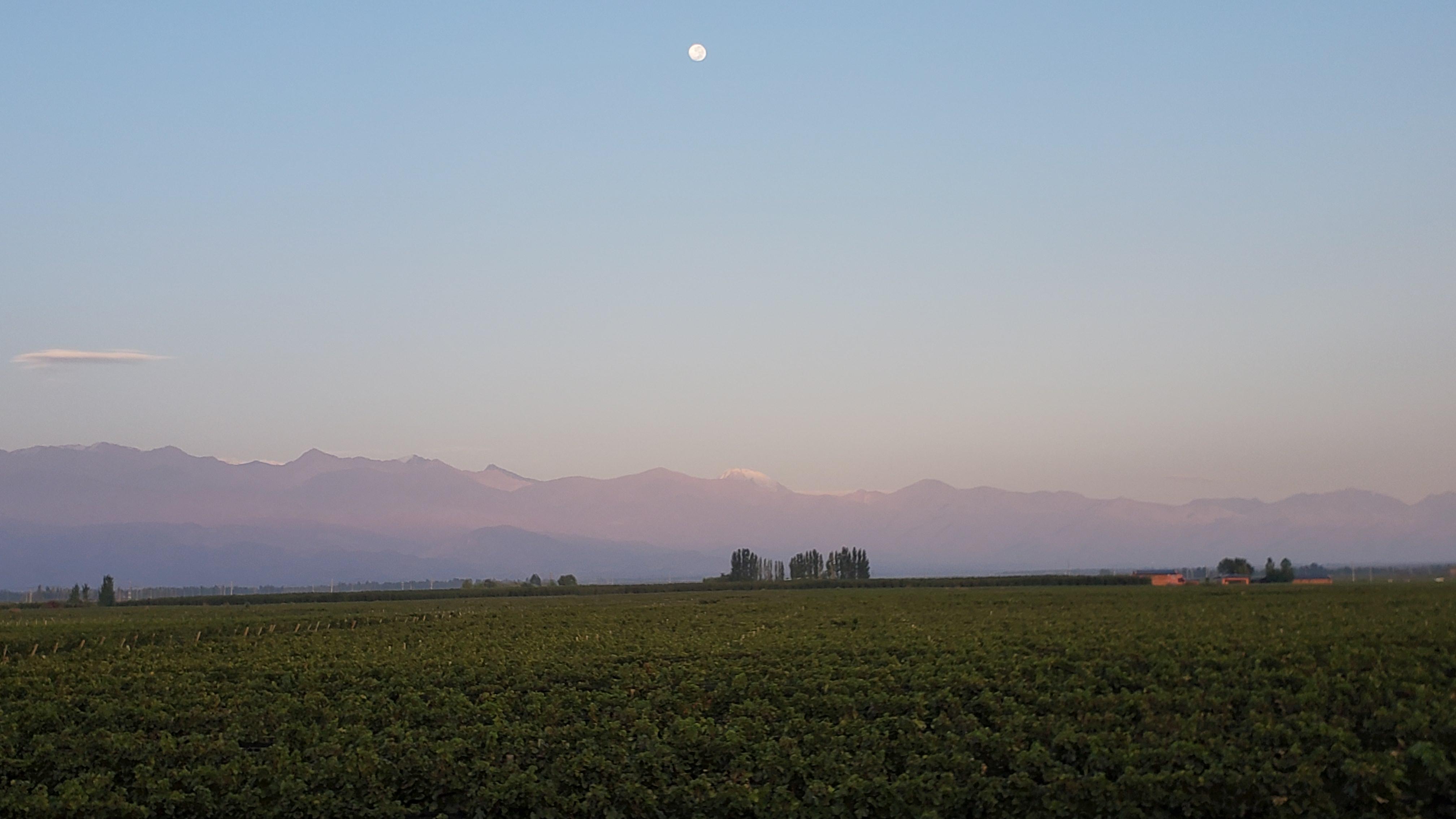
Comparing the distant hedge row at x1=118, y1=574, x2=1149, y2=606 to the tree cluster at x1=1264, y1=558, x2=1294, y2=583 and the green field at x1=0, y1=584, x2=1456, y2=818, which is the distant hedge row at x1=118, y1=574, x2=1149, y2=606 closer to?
the tree cluster at x1=1264, y1=558, x2=1294, y2=583

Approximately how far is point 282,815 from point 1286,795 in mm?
18570

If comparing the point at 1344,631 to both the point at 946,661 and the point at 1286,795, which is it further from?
the point at 1286,795

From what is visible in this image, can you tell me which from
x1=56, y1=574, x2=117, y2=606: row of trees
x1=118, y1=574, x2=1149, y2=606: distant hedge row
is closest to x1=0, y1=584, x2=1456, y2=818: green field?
x1=118, y1=574, x2=1149, y2=606: distant hedge row

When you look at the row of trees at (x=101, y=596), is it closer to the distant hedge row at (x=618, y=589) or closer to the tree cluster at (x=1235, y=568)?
the distant hedge row at (x=618, y=589)

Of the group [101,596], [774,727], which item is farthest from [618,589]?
[774,727]

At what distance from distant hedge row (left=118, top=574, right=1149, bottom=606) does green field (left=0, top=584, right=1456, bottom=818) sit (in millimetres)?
74458

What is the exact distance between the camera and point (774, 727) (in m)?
24.1

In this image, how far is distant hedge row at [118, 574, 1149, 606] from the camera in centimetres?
11212

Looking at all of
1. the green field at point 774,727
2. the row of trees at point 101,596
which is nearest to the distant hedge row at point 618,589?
the row of trees at point 101,596

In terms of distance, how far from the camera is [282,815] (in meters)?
21.6

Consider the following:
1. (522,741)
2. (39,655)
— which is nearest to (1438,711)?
(522,741)

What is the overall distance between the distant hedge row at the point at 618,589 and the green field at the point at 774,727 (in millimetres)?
74458

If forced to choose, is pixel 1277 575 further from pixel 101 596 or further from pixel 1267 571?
pixel 101 596

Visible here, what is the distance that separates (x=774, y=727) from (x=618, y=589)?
4198 inches
